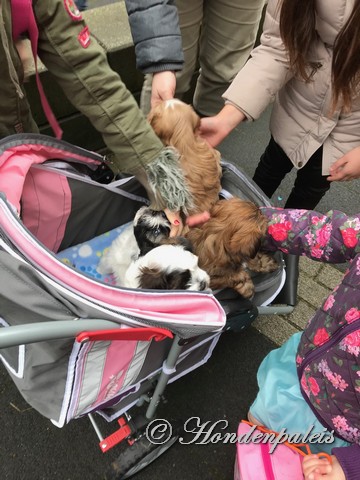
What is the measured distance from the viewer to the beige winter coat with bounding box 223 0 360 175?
168 centimetres

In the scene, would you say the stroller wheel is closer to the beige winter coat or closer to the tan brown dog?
the tan brown dog

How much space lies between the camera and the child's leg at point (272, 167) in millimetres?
2221

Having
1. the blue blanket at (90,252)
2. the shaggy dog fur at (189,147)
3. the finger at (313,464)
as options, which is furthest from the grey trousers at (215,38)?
the finger at (313,464)

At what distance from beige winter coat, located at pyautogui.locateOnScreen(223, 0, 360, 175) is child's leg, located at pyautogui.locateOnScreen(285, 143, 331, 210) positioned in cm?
9

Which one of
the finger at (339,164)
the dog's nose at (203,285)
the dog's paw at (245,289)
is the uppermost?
the finger at (339,164)

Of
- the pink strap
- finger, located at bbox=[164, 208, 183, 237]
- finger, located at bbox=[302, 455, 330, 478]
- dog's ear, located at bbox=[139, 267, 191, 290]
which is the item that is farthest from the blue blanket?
finger, located at bbox=[302, 455, 330, 478]

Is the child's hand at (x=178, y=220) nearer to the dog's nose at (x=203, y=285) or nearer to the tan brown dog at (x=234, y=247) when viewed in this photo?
the tan brown dog at (x=234, y=247)

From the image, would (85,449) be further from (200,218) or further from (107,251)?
(200,218)

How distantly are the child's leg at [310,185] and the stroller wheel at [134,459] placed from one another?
4.70 feet

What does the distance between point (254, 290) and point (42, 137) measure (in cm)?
101

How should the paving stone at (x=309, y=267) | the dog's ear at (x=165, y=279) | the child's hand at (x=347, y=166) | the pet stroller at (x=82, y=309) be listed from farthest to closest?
the paving stone at (x=309, y=267)
the child's hand at (x=347, y=166)
the dog's ear at (x=165, y=279)
the pet stroller at (x=82, y=309)

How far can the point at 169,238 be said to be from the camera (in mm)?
1746

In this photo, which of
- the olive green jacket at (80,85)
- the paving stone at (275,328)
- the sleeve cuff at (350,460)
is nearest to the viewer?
the sleeve cuff at (350,460)

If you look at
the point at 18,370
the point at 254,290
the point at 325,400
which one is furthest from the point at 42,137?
the point at 325,400
